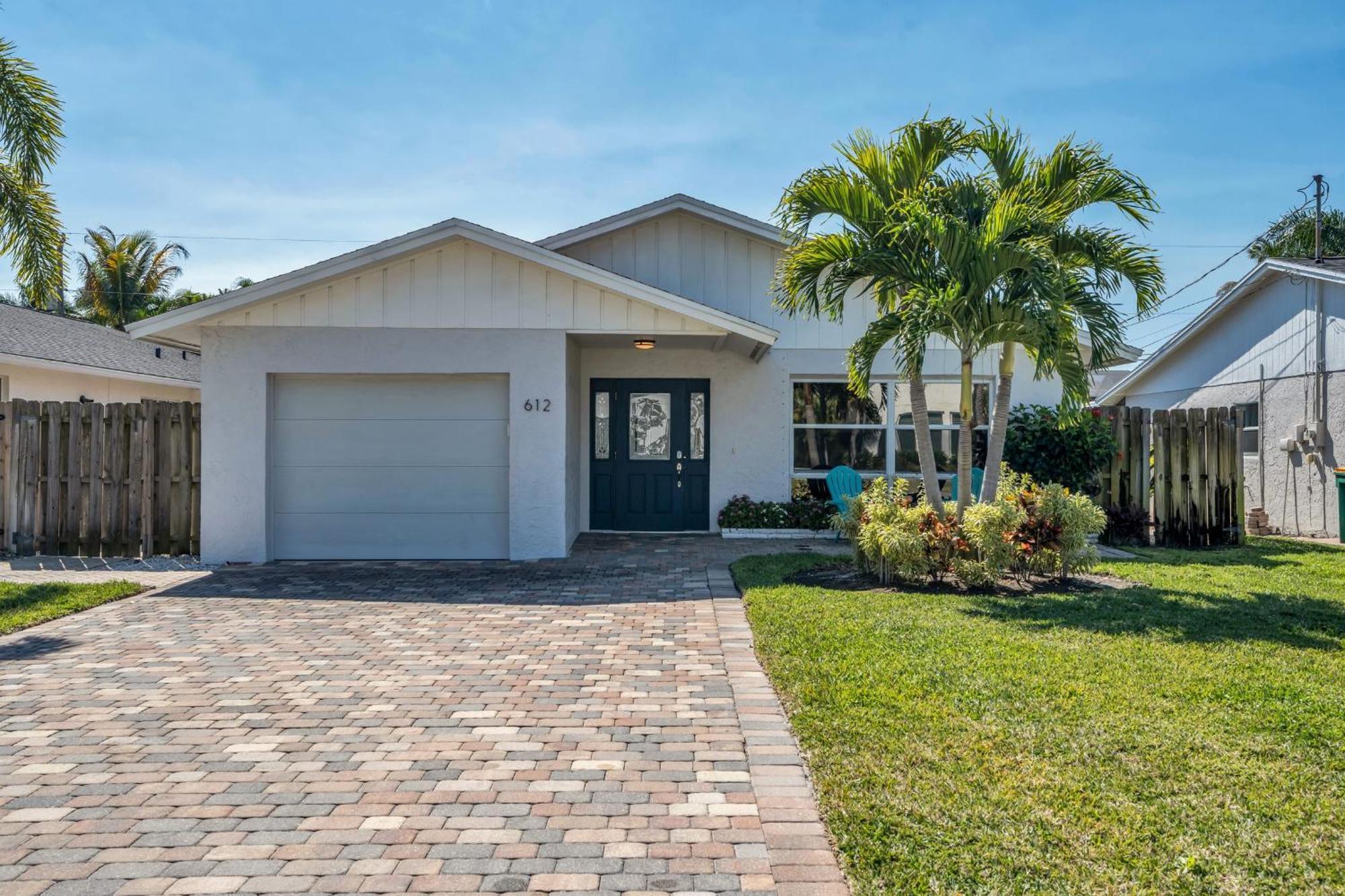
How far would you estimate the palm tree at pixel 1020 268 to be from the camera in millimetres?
7914

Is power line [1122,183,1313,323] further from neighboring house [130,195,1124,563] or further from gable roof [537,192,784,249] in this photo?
neighboring house [130,195,1124,563]

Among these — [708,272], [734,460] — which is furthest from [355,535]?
[708,272]

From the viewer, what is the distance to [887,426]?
13031mm

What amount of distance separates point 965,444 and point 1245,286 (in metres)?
9.32

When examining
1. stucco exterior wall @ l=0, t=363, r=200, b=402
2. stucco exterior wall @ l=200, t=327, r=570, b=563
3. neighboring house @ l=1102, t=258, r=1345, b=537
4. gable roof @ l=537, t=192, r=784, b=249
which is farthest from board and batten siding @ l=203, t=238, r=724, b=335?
neighboring house @ l=1102, t=258, r=1345, b=537

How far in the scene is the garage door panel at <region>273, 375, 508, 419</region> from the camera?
10562 mm

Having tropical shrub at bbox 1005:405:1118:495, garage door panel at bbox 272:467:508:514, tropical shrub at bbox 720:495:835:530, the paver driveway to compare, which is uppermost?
tropical shrub at bbox 1005:405:1118:495

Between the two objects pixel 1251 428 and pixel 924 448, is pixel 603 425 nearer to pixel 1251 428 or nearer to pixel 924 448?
pixel 924 448

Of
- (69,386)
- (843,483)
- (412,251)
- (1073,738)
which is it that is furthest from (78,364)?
(1073,738)

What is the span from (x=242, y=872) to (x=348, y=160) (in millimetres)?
13114

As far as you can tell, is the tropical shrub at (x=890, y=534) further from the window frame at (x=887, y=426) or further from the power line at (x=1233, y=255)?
the power line at (x=1233, y=255)

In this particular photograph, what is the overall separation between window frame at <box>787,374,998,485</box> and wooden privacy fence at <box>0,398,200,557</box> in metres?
8.04

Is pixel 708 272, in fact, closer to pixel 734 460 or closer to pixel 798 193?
pixel 734 460

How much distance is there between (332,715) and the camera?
4.81 metres
